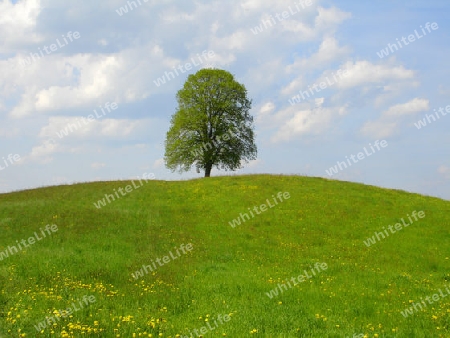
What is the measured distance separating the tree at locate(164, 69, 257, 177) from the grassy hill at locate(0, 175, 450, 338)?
1602cm

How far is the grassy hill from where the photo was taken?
37.7 feet

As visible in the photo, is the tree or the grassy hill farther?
the tree

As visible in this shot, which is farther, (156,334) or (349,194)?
(349,194)

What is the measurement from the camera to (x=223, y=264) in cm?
1922

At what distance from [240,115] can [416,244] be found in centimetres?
3463

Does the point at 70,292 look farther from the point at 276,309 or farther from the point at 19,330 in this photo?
the point at 276,309

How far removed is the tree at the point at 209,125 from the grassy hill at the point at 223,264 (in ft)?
52.6

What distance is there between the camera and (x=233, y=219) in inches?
1144

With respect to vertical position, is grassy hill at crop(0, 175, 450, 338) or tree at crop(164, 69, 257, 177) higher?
tree at crop(164, 69, 257, 177)

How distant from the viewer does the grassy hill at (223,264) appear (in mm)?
11484

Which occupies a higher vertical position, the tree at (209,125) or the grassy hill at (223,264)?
the tree at (209,125)

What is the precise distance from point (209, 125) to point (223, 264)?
123 ft

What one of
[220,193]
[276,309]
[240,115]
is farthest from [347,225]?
[240,115]

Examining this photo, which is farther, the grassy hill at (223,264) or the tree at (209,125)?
the tree at (209,125)
